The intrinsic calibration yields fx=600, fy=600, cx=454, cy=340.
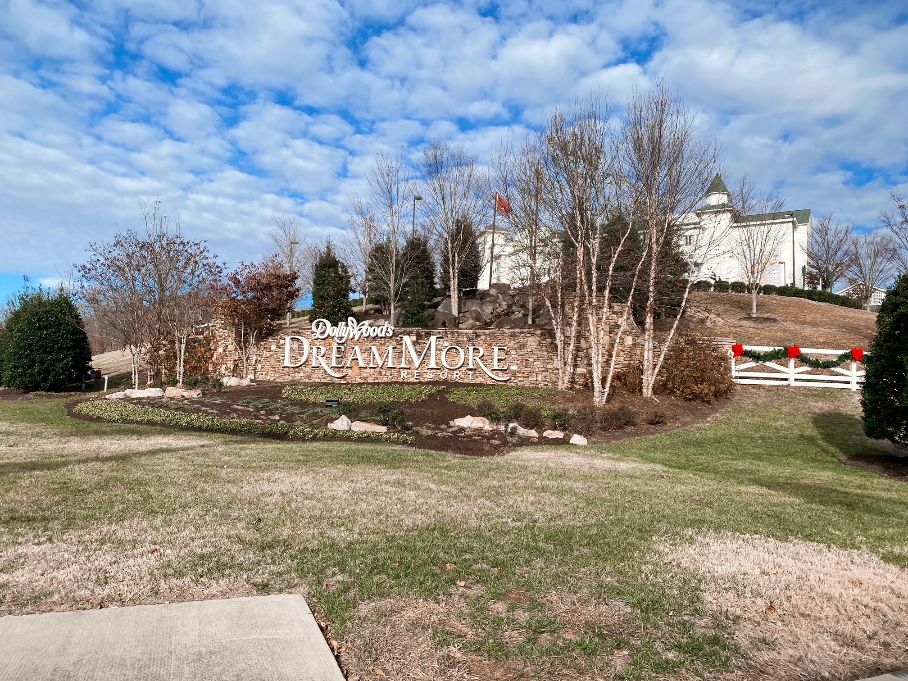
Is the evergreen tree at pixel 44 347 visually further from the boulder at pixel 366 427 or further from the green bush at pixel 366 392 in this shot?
the boulder at pixel 366 427

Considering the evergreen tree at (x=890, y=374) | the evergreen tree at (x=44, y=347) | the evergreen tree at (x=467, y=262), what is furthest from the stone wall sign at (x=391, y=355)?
the evergreen tree at (x=890, y=374)

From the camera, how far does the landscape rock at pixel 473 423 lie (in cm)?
1449

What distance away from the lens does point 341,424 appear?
560 inches

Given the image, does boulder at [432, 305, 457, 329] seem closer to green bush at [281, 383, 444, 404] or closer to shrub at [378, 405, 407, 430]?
green bush at [281, 383, 444, 404]

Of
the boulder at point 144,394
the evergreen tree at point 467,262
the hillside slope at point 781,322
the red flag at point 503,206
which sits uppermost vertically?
the red flag at point 503,206

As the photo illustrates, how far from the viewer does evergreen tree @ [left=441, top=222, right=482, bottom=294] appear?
31.1 metres

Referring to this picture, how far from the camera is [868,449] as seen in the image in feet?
42.1

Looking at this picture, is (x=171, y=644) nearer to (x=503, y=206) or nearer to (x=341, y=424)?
(x=341, y=424)

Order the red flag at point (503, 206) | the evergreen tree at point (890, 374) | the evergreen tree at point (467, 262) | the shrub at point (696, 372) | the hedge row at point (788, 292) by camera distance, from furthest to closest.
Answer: the hedge row at point (788, 292), the evergreen tree at point (467, 262), the red flag at point (503, 206), the shrub at point (696, 372), the evergreen tree at point (890, 374)

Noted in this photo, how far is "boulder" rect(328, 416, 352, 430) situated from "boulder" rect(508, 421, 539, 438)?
3855 mm

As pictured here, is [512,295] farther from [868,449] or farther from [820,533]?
[820,533]

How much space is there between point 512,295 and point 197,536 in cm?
2588

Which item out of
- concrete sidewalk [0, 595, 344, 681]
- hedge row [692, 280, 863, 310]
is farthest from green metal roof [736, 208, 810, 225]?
concrete sidewalk [0, 595, 344, 681]

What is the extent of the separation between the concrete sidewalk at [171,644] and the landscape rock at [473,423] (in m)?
10.9
